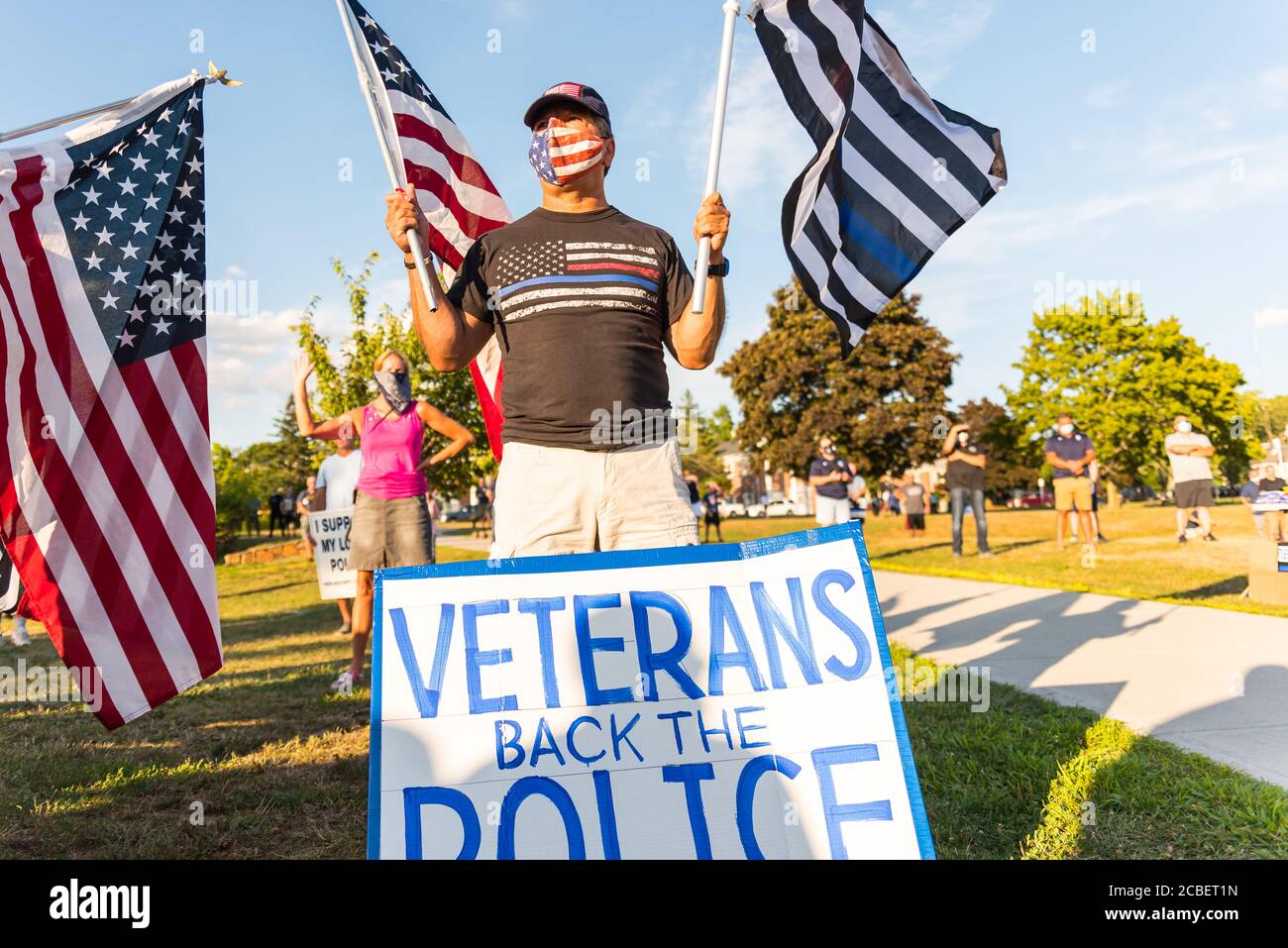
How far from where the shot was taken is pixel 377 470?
19.2 ft

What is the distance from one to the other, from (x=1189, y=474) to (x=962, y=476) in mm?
4238

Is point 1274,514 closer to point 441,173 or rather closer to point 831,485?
point 831,485

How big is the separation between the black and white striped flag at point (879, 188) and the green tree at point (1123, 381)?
49561mm

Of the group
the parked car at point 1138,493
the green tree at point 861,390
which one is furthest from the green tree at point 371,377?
the parked car at point 1138,493

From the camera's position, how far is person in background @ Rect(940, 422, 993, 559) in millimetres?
14391

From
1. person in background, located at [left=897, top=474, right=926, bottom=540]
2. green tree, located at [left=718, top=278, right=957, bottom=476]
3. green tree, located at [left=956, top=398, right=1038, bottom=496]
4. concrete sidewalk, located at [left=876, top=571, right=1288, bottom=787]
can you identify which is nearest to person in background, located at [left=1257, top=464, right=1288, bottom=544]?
concrete sidewalk, located at [left=876, top=571, right=1288, bottom=787]

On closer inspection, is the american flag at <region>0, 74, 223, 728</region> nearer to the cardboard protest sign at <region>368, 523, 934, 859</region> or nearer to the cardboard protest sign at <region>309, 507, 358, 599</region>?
the cardboard protest sign at <region>368, 523, 934, 859</region>

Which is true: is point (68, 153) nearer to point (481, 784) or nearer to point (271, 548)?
point (481, 784)

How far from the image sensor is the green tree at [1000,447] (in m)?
A: 59.7

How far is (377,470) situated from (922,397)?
138ft

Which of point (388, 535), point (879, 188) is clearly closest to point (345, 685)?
point (388, 535)

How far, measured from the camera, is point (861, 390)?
1769 inches

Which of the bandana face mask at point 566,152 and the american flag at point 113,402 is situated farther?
the american flag at point 113,402

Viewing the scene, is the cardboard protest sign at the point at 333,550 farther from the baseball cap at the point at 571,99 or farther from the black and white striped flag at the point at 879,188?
the baseball cap at the point at 571,99
